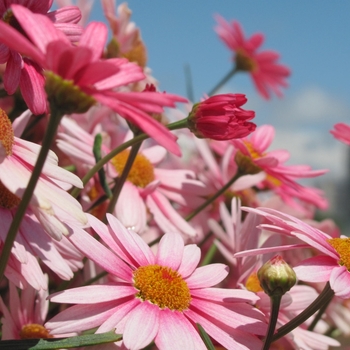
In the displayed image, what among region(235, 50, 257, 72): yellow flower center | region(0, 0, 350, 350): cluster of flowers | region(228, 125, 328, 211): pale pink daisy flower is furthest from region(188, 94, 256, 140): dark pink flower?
region(235, 50, 257, 72): yellow flower center

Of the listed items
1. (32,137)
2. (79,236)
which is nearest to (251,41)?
(32,137)

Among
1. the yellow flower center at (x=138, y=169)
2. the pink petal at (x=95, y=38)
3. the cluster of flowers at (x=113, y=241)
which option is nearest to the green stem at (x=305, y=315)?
the cluster of flowers at (x=113, y=241)

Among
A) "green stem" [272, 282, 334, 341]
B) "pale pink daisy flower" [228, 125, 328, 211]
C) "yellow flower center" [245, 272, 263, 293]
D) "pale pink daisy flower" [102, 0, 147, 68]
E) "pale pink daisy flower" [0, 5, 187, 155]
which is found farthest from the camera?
"pale pink daisy flower" [102, 0, 147, 68]

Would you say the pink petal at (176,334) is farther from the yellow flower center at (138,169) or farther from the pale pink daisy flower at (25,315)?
the yellow flower center at (138,169)

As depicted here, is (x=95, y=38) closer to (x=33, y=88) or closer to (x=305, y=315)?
(x=33, y=88)

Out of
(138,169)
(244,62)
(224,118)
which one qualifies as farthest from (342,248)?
(244,62)

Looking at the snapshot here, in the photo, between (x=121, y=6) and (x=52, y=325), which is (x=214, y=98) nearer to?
(x=52, y=325)

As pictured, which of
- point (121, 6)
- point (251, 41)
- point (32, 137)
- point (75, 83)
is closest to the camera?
point (75, 83)

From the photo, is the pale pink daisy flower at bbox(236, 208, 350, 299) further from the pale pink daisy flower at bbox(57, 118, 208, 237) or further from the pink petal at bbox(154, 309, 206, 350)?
the pale pink daisy flower at bbox(57, 118, 208, 237)
